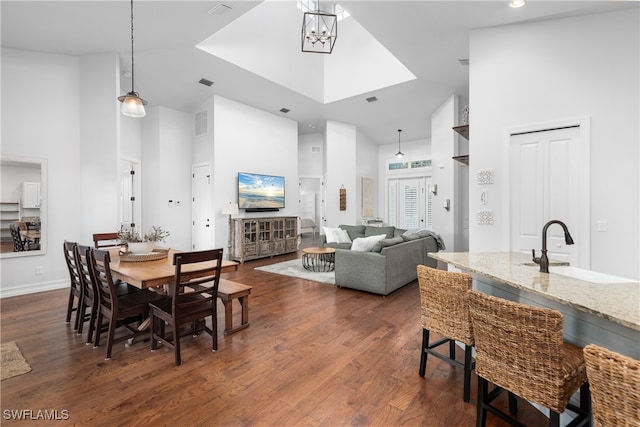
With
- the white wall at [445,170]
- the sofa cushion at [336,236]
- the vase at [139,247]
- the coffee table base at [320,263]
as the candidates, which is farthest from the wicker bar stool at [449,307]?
the white wall at [445,170]

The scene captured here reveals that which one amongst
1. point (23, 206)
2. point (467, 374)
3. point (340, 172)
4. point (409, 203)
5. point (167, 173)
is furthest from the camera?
point (409, 203)

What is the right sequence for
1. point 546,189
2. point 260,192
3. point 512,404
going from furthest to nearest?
point 260,192
point 546,189
point 512,404

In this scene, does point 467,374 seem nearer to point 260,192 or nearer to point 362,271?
point 362,271

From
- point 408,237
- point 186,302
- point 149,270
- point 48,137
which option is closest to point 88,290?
point 149,270

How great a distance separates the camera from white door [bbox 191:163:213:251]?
269 inches

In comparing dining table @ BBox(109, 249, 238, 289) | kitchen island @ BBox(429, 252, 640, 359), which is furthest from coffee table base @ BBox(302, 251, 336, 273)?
kitchen island @ BBox(429, 252, 640, 359)

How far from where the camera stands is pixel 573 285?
5.35ft

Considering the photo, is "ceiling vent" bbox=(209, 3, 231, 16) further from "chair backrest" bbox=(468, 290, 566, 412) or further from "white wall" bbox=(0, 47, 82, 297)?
"chair backrest" bbox=(468, 290, 566, 412)

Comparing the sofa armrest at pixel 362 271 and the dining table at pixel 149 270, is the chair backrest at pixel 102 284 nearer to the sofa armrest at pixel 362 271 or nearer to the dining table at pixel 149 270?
the dining table at pixel 149 270

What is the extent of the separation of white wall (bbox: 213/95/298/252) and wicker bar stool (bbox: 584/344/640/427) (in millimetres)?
6502

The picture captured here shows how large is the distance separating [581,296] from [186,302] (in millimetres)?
2757

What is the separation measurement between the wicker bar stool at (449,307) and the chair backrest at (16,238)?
5527 mm

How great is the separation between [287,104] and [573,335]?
704 centimetres

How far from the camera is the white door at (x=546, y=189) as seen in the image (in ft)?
11.0
